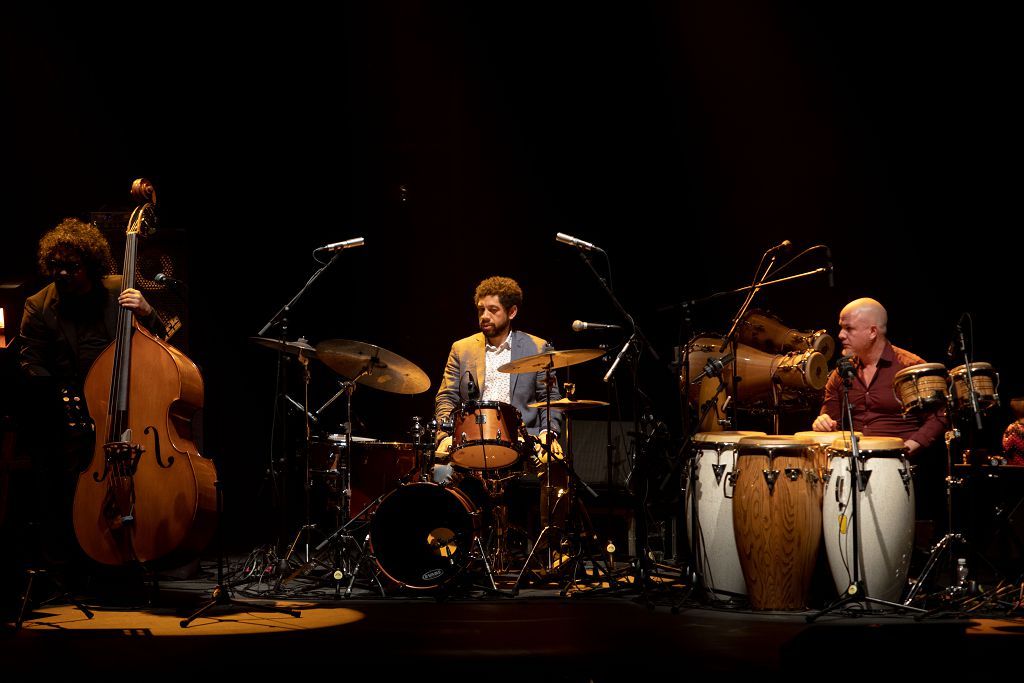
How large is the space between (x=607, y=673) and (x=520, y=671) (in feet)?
1.03

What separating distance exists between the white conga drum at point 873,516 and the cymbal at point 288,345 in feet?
8.90

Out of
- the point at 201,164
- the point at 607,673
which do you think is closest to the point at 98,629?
the point at 607,673

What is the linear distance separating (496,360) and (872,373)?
232 cm

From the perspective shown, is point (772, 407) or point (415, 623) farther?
point (772, 407)

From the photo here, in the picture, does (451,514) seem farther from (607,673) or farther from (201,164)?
(201,164)

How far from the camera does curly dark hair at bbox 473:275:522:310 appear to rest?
6.62 meters

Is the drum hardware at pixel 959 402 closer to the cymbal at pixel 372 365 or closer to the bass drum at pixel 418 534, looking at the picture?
the bass drum at pixel 418 534

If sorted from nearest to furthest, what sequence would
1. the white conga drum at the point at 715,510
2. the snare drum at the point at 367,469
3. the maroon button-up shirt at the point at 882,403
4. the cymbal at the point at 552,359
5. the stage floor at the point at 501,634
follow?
the stage floor at the point at 501,634, the white conga drum at the point at 715,510, the cymbal at the point at 552,359, the maroon button-up shirt at the point at 882,403, the snare drum at the point at 367,469

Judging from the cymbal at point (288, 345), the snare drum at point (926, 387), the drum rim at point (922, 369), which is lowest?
the snare drum at point (926, 387)

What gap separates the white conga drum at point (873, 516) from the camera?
4.90 m

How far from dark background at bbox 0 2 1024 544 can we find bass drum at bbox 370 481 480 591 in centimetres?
182

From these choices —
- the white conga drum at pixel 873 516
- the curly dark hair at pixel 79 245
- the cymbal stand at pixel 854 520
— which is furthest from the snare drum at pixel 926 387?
the curly dark hair at pixel 79 245

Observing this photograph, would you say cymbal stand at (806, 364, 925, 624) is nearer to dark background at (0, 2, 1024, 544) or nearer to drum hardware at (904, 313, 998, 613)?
drum hardware at (904, 313, 998, 613)

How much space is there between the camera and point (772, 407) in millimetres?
5879
